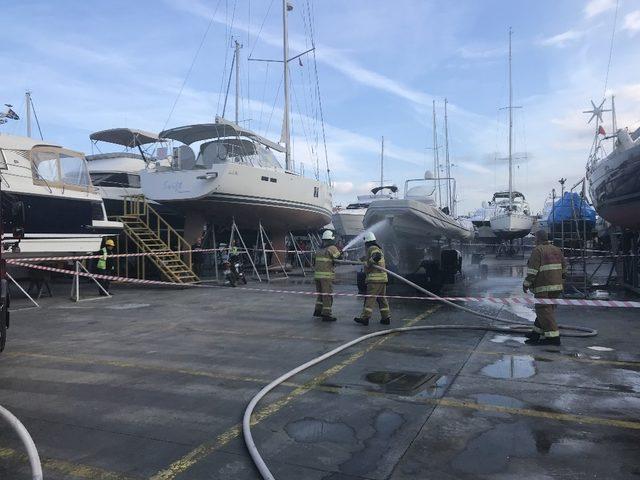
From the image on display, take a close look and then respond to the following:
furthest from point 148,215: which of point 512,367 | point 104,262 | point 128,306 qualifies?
point 512,367

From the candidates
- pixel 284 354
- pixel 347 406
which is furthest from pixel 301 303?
pixel 347 406

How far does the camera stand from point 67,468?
3291 millimetres

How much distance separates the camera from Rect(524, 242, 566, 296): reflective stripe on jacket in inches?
267

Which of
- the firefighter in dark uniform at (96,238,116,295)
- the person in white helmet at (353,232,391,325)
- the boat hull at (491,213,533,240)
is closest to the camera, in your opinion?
the person in white helmet at (353,232,391,325)

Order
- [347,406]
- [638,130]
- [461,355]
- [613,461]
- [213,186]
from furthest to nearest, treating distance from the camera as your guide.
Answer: [213,186] → [638,130] → [461,355] → [347,406] → [613,461]

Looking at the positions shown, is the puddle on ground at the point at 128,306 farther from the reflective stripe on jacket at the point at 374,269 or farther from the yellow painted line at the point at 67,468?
the yellow painted line at the point at 67,468

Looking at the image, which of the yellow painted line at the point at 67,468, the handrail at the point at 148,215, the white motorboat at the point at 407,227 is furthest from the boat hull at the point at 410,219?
the yellow painted line at the point at 67,468

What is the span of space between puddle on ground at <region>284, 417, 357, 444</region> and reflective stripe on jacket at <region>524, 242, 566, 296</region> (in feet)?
13.0

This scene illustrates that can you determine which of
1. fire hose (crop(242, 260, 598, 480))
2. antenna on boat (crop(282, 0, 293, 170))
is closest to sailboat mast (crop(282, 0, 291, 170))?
antenna on boat (crop(282, 0, 293, 170))

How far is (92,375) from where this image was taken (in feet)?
17.9

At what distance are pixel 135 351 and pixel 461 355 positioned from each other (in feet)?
13.6

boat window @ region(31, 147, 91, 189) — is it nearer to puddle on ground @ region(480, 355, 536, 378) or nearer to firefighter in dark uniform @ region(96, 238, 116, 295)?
firefighter in dark uniform @ region(96, 238, 116, 295)

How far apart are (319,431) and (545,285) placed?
4277 millimetres

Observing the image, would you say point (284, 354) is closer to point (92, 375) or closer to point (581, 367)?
point (92, 375)
